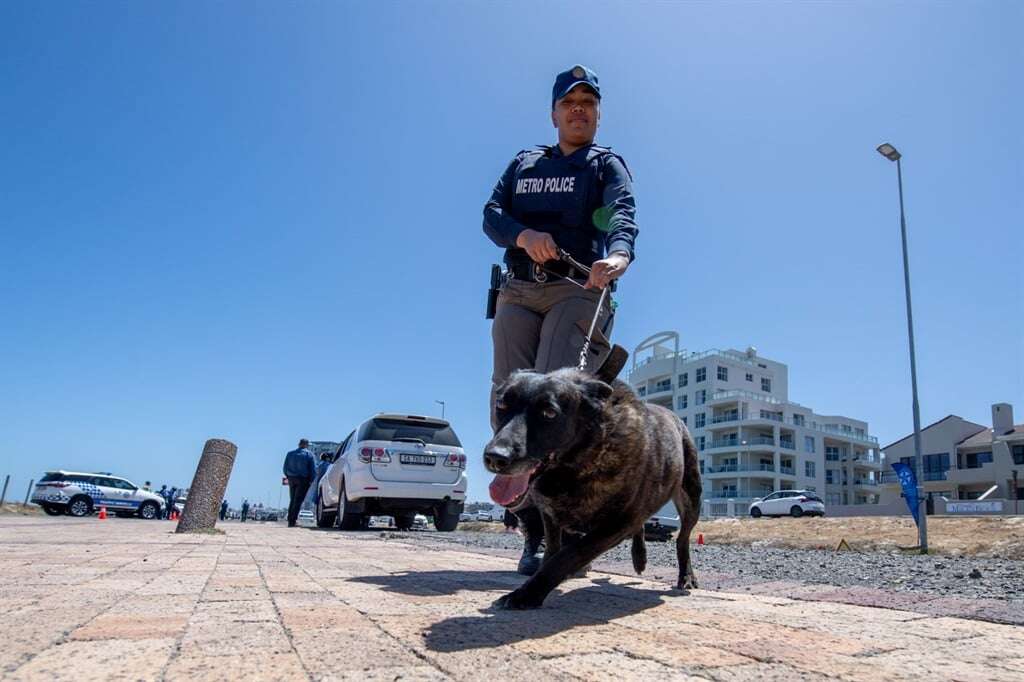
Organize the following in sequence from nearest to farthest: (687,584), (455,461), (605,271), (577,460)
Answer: (577,460)
(605,271)
(687,584)
(455,461)

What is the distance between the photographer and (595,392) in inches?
111

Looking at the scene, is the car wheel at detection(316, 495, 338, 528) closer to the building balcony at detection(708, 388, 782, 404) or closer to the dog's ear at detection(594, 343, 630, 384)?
the dog's ear at detection(594, 343, 630, 384)

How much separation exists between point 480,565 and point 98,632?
3.12m

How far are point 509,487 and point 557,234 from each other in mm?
2064

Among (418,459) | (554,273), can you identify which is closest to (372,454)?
(418,459)

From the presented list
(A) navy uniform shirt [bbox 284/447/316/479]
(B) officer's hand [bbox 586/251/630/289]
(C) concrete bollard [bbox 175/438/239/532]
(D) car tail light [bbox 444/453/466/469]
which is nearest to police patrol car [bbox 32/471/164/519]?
(A) navy uniform shirt [bbox 284/447/316/479]

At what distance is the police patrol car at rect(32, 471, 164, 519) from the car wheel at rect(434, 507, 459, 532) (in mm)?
19754

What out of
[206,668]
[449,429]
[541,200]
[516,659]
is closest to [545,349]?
[541,200]

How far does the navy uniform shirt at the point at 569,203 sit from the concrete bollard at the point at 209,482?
5.80 m

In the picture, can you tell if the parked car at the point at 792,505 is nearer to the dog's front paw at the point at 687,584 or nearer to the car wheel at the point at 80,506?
the car wheel at the point at 80,506

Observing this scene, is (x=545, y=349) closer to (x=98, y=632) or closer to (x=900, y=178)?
(x=98, y=632)

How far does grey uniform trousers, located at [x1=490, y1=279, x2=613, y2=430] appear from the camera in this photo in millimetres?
3902

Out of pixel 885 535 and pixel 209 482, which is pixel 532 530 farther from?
pixel 885 535

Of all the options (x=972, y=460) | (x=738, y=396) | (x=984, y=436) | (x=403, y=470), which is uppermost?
(x=738, y=396)
